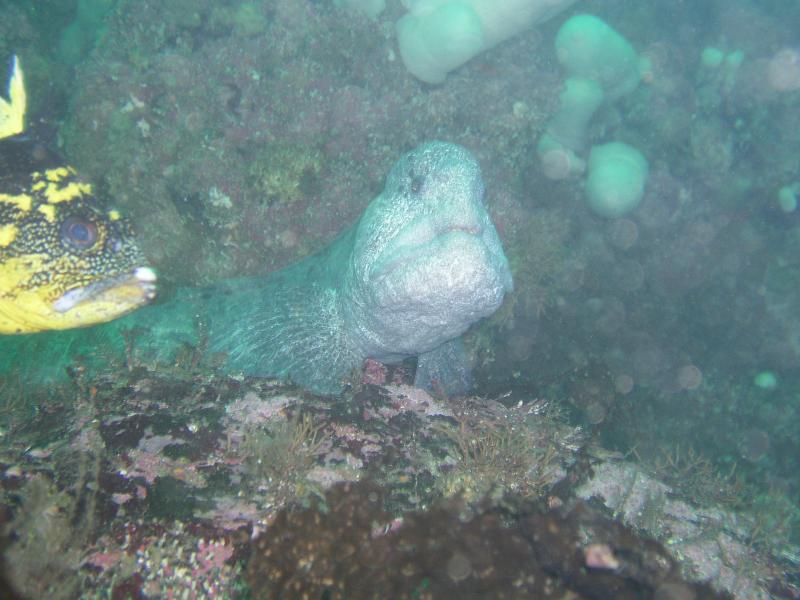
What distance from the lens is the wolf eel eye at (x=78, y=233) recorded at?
8.75 feet

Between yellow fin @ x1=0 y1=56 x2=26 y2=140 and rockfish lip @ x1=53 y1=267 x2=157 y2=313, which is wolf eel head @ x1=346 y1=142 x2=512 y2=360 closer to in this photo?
rockfish lip @ x1=53 y1=267 x2=157 y2=313

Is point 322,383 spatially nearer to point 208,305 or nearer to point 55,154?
point 208,305

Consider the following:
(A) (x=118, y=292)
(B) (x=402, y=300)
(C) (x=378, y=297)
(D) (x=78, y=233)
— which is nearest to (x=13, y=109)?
(D) (x=78, y=233)

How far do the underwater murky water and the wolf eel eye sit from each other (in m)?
0.02

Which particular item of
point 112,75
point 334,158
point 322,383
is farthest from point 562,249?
point 112,75

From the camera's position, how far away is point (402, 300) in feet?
12.1

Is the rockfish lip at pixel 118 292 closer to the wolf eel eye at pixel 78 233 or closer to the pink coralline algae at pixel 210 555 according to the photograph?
the wolf eel eye at pixel 78 233

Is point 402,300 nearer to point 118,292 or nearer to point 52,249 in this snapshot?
point 118,292

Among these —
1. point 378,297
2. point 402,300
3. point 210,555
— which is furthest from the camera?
point 378,297

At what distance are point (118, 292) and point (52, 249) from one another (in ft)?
1.46

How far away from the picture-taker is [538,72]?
7.36 meters

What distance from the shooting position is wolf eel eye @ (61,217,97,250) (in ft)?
8.75

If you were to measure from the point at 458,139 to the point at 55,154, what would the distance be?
15.9 ft

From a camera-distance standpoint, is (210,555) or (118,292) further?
(118,292)
